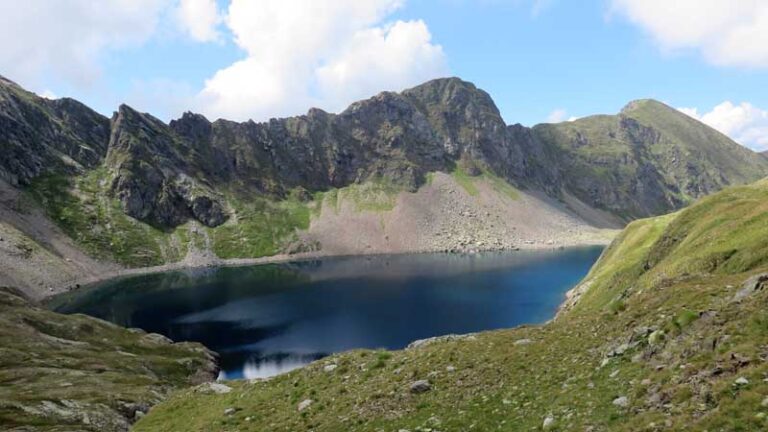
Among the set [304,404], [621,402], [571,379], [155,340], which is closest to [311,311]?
[155,340]

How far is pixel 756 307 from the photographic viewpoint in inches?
792

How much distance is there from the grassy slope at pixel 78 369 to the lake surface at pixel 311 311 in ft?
46.1

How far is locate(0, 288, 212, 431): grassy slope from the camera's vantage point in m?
46.2

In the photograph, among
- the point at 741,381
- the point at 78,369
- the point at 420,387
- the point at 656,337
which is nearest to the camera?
the point at 741,381

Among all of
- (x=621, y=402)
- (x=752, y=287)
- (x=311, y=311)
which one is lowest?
(x=311, y=311)

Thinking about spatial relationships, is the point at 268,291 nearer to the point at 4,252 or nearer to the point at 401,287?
the point at 401,287

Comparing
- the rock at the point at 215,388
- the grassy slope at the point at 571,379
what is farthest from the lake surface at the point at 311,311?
the grassy slope at the point at 571,379

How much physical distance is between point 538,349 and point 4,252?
212055mm

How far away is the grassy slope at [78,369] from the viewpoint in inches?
1817

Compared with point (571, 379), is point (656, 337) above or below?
above

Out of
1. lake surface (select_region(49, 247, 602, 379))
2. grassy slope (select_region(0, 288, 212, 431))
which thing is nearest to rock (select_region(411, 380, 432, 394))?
grassy slope (select_region(0, 288, 212, 431))

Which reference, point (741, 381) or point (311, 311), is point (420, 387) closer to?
point (741, 381)

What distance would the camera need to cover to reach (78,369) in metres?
69.2

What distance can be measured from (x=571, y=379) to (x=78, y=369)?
69.0 metres
